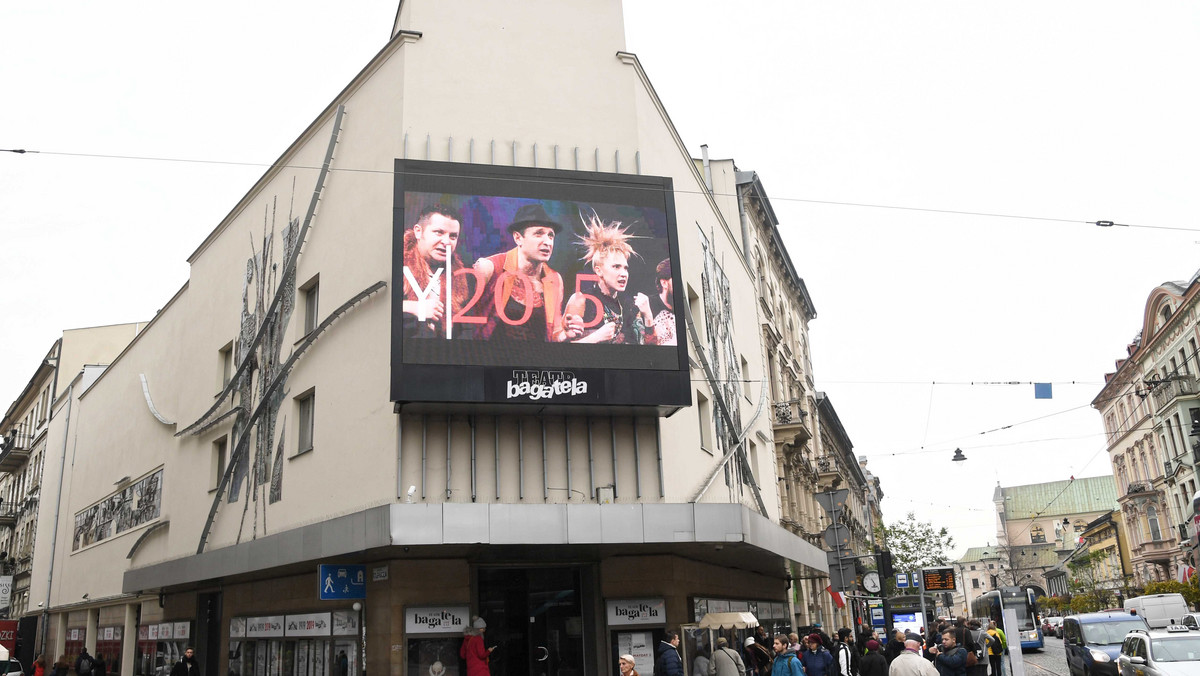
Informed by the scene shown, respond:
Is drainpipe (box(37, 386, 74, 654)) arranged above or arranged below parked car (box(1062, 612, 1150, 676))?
above

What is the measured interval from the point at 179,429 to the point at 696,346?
16327 mm

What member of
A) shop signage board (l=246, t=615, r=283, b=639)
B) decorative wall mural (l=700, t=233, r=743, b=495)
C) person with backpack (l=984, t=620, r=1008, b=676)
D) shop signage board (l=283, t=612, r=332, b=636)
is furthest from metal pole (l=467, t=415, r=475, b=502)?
person with backpack (l=984, t=620, r=1008, b=676)

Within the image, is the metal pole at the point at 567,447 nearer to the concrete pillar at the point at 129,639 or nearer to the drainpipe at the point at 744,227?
the drainpipe at the point at 744,227

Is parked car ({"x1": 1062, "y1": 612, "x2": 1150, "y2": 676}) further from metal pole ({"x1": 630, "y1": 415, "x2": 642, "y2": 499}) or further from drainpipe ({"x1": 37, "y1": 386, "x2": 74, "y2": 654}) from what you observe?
drainpipe ({"x1": 37, "y1": 386, "x2": 74, "y2": 654})

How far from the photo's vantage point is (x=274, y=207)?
78.7 feet

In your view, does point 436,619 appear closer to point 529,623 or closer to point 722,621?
point 529,623

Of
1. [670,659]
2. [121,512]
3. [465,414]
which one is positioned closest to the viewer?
[670,659]

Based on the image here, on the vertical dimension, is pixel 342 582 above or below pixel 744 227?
below

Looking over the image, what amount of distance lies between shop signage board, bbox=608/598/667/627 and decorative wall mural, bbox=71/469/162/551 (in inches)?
687

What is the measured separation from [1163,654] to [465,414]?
1464 centimetres

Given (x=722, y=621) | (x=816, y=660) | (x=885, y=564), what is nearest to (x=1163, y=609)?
(x=885, y=564)

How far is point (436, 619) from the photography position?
17.1 meters

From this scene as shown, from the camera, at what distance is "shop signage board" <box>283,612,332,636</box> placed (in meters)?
19.1

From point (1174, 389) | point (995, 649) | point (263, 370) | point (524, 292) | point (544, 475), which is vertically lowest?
point (995, 649)
